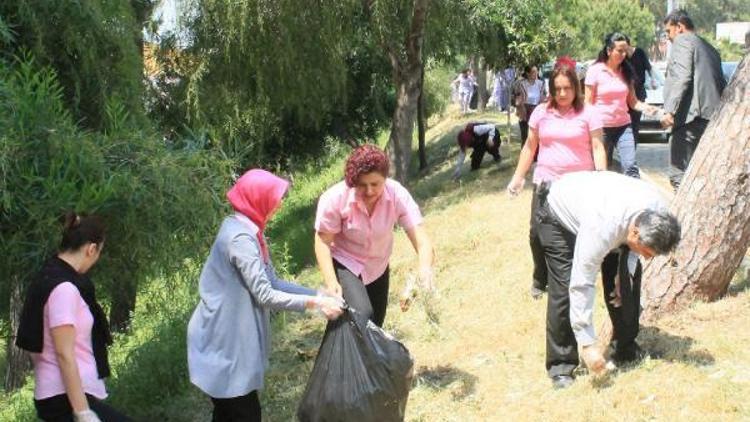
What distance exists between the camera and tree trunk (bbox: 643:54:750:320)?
555cm

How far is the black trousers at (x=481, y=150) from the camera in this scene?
15.7 m

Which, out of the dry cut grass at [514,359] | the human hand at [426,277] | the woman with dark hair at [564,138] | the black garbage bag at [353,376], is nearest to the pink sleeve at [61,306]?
the black garbage bag at [353,376]

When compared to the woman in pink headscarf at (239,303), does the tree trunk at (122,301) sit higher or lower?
Result: lower

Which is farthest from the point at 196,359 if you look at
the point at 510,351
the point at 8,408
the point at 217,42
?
the point at 217,42

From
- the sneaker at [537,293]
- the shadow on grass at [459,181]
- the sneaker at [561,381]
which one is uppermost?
the sneaker at [561,381]

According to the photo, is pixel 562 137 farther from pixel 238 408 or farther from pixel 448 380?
pixel 238 408

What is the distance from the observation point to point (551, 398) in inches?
197

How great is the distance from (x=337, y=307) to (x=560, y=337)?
1411 mm

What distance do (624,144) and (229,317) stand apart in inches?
193

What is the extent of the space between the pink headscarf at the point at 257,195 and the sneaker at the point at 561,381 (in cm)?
193

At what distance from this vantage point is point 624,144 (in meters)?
8.03

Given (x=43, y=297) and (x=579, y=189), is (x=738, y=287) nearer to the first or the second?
(x=579, y=189)

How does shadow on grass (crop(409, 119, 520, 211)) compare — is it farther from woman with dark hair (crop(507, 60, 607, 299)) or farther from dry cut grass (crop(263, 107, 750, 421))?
woman with dark hair (crop(507, 60, 607, 299))

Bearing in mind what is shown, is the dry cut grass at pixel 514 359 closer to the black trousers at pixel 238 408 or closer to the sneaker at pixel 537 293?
the sneaker at pixel 537 293
